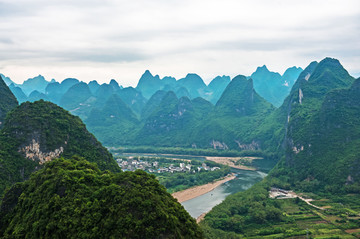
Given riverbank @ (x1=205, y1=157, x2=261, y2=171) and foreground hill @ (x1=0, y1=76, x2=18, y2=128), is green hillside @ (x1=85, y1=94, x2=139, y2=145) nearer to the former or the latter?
riverbank @ (x1=205, y1=157, x2=261, y2=171)

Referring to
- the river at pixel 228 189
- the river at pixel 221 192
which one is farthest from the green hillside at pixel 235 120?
the river at pixel 221 192

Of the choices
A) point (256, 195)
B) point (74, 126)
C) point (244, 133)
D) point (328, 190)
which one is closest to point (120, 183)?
point (74, 126)

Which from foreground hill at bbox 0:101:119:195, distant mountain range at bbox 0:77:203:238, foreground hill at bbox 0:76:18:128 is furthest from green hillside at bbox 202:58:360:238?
foreground hill at bbox 0:76:18:128

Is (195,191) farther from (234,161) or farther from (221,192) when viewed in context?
(234,161)

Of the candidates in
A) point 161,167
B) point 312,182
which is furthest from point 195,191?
point 161,167

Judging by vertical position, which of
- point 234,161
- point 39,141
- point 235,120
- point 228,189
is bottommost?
point 234,161

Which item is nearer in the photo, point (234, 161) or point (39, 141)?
point (39, 141)

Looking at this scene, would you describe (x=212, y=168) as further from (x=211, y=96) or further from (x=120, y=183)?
(x=211, y=96)
